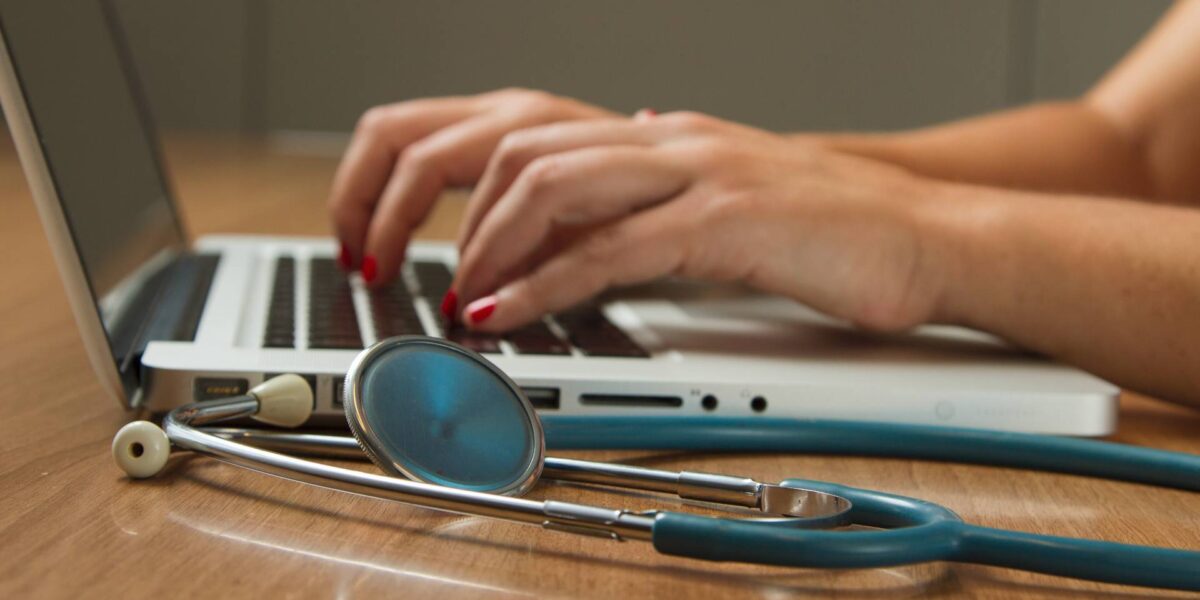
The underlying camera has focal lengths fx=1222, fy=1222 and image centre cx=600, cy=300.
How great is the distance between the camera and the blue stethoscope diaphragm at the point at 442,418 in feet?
1.24

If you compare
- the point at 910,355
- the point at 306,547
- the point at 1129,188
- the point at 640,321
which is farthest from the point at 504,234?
the point at 1129,188

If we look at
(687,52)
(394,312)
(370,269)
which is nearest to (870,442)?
(394,312)

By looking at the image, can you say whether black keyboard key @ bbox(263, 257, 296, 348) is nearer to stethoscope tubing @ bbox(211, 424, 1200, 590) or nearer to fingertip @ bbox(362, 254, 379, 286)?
fingertip @ bbox(362, 254, 379, 286)

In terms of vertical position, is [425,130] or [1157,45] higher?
[425,130]

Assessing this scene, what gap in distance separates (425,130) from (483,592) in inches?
24.6

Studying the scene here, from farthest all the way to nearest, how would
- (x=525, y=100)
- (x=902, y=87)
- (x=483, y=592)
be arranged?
(x=902, y=87), (x=525, y=100), (x=483, y=592)

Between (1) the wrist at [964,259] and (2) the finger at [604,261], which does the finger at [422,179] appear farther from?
(1) the wrist at [964,259]

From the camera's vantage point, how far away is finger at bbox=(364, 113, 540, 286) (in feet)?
2.67

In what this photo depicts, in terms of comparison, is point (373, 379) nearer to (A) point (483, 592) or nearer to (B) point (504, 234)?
(A) point (483, 592)

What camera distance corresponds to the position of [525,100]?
0.86m

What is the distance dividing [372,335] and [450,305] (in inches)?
3.2

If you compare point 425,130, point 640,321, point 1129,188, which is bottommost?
point 1129,188

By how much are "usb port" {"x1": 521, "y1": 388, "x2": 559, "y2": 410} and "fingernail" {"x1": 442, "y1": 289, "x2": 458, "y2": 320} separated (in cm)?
18

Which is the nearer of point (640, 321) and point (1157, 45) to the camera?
point (640, 321)
